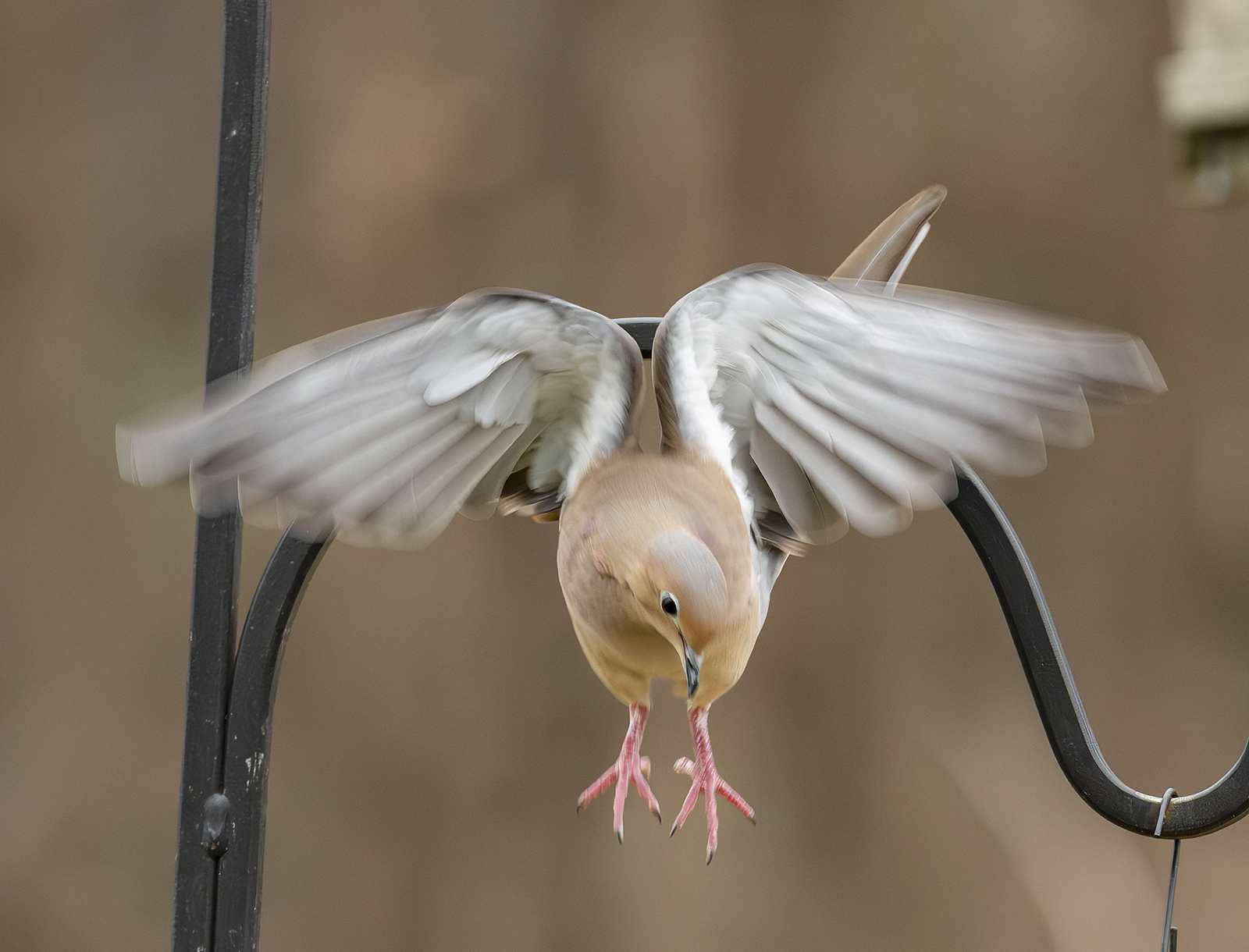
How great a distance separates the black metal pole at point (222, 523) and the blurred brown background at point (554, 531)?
5.72ft

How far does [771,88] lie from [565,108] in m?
0.46

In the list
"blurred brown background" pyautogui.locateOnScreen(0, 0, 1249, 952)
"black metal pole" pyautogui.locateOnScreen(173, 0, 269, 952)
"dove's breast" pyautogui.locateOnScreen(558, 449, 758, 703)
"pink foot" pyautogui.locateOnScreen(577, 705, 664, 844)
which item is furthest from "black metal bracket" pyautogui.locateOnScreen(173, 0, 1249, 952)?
"blurred brown background" pyautogui.locateOnScreen(0, 0, 1249, 952)

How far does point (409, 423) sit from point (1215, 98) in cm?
61

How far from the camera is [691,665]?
2.93ft

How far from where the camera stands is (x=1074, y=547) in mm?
2691

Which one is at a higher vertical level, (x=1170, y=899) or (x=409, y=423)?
(x=409, y=423)

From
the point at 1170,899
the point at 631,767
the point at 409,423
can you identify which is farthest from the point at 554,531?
the point at 1170,899

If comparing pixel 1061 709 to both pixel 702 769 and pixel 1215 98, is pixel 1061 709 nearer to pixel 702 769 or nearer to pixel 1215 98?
pixel 702 769

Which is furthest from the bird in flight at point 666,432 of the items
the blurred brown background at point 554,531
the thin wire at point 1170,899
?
the blurred brown background at point 554,531

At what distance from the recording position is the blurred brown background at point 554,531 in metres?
2.64

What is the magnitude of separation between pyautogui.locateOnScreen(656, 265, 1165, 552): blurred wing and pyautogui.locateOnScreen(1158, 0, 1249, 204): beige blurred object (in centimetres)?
14

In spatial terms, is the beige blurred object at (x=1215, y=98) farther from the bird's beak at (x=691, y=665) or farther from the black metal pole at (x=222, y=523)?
the black metal pole at (x=222, y=523)

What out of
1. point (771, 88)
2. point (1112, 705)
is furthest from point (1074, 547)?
point (771, 88)

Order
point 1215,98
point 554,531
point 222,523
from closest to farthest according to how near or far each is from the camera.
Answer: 1. point 1215,98
2. point 222,523
3. point 554,531
